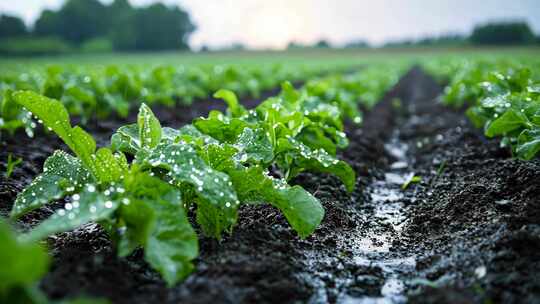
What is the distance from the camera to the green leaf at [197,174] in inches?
78.9

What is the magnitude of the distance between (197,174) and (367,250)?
1.40 meters

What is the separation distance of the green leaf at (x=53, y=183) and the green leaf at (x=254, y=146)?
89 centimetres

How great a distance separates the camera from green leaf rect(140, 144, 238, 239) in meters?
2.00

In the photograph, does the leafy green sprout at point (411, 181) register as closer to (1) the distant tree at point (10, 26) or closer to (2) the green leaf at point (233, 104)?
(2) the green leaf at point (233, 104)

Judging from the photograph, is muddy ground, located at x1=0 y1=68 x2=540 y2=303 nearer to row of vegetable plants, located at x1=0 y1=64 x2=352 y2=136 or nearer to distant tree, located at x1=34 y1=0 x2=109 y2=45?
row of vegetable plants, located at x1=0 y1=64 x2=352 y2=136

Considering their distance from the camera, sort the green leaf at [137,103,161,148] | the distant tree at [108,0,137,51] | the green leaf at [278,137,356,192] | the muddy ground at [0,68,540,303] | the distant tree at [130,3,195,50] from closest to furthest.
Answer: the muddy ground at [0,68,540,303] → the green leaf at [137,103,161,148] → the green leaf at [278,137,356,192] → the distant tree at [108,0,137,51] → the distant tree at [130,3,195,50]

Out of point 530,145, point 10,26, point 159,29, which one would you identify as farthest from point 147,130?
point 159,29

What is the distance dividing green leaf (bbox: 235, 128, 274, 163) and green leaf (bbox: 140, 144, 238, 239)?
23.3 inches

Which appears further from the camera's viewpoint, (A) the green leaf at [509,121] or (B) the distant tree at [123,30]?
(B) the distant tree at [123,30]

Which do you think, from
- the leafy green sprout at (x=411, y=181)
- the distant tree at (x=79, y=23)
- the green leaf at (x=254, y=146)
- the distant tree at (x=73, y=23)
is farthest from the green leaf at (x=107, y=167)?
the distant tree at (x=79, y=23)

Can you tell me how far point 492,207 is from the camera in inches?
116

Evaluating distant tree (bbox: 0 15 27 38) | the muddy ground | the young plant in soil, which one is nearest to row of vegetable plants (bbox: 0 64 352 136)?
the muddy ground

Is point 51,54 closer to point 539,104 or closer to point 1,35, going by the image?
point 1,35

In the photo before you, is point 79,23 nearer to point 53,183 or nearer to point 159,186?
point 53,183
